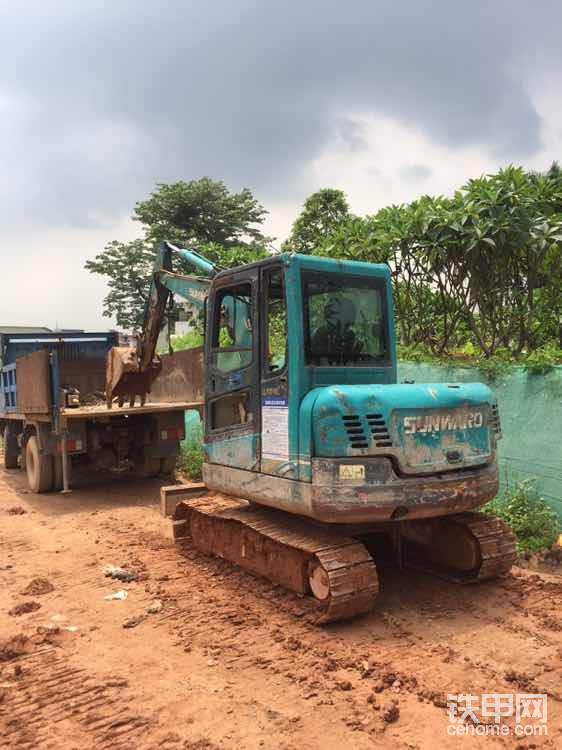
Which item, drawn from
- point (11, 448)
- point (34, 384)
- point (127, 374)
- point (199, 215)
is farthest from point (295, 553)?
point (199, 215)

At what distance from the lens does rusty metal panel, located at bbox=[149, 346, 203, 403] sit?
10.3 meters

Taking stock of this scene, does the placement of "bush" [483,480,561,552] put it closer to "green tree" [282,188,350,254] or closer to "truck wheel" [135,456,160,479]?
"truck wheel" [135,456,160,479]

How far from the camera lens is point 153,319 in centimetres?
831

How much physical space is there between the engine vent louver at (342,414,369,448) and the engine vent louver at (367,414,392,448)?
78 millimetres

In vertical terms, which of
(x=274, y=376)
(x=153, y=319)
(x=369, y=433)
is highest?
(x=153, y=319)

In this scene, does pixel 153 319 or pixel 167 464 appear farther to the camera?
pixel 167 464

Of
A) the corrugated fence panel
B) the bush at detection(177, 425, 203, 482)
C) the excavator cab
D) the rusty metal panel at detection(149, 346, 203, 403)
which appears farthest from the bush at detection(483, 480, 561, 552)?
the bush at detection(177, 425, 203, 482)

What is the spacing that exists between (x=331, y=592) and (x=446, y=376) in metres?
4.03

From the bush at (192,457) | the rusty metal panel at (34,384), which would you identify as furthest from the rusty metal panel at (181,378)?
the rusty metal panel at (34,384)

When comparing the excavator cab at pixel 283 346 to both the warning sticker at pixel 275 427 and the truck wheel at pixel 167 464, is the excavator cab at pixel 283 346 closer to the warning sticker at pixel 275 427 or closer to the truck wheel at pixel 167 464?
the warning sticker at pixel 275 427

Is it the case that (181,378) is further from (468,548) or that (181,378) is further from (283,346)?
(468,548)

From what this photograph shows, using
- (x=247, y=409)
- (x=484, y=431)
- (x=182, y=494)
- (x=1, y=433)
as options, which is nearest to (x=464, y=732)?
(x=484, y=431)

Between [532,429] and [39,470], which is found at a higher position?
[532,429]

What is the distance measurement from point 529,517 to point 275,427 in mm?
3070
